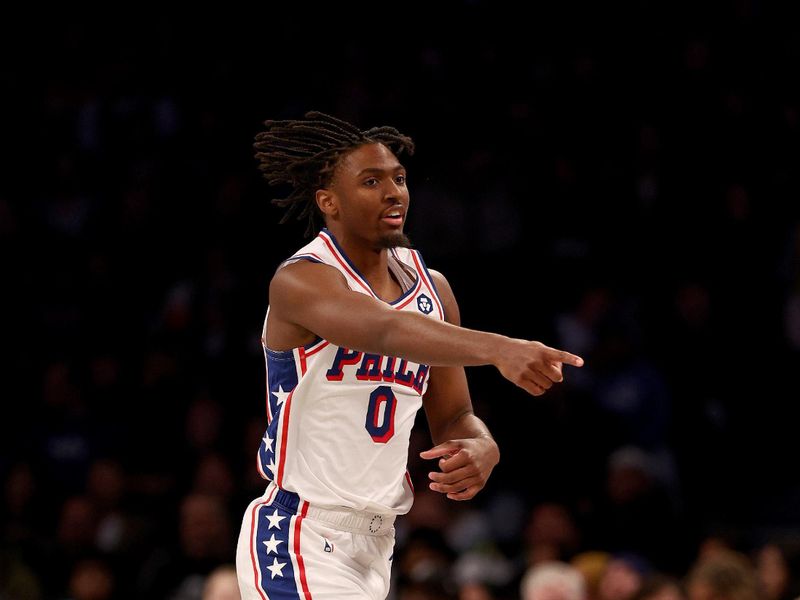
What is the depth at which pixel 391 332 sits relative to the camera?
3.72 m

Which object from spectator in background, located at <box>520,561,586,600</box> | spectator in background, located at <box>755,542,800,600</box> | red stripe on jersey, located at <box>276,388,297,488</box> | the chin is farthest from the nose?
spectator in background, located at <box>755,542,800,600</box>

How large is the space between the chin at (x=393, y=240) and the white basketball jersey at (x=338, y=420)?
13cm

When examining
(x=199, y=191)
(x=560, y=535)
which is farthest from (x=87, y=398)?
(x=560, y=535)

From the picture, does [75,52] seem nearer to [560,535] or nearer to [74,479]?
[74,479]

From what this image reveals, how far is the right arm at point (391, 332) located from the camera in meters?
3.46

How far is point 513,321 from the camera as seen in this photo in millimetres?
8961

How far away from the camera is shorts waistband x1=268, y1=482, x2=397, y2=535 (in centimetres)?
409

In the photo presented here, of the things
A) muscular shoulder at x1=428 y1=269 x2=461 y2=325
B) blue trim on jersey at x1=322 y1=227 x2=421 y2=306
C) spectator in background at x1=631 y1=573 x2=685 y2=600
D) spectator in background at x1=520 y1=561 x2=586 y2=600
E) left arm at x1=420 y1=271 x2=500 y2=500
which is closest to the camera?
left arm at x1=420 y1=271 x2=500 y2=500

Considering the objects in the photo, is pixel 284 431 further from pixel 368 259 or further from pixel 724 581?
pixel 724 581

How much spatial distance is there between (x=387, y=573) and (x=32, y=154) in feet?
26.1

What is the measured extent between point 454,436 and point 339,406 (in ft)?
1.61

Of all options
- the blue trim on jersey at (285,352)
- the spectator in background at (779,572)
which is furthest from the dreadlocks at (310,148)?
the spectator in background at (779,572)

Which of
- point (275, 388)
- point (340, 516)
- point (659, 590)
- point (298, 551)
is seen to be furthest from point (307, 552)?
point (659, 590)

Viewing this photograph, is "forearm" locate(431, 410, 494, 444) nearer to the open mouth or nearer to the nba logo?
the nba logo
